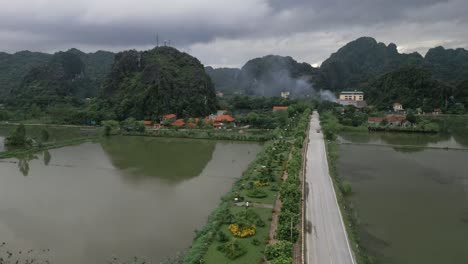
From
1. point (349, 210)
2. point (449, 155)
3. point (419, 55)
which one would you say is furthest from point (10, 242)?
point (419, 55)

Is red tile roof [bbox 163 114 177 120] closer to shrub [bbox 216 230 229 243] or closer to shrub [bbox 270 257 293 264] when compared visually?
shrub [bbox 216 230 229 243]

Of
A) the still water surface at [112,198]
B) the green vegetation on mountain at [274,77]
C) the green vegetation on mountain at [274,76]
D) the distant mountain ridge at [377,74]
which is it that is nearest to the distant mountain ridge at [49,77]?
the green vegetation on mountain at [274,77]

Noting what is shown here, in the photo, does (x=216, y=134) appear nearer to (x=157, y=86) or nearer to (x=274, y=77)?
(x=157, y=86)

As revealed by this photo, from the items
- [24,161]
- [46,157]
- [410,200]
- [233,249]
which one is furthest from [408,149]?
[24,161]

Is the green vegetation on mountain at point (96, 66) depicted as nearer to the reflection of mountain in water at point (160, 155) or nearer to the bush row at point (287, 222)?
the reflection of mountain in water at point (160, 155)

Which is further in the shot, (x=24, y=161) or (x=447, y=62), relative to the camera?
(x=447, y=62)

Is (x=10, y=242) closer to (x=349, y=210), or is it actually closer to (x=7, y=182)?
(x=7, y=182)
